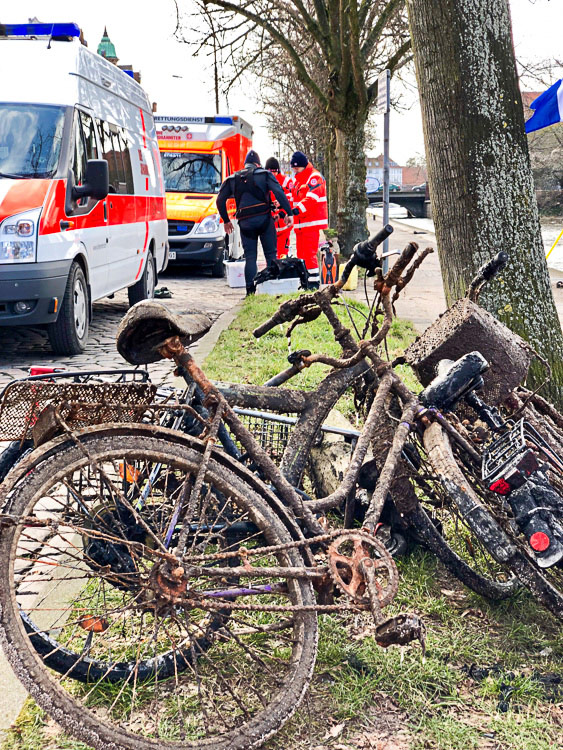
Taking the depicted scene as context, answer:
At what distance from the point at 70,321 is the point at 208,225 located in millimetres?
8857

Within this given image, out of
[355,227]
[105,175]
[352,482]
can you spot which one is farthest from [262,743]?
[355,227]

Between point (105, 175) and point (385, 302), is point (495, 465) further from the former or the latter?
point (105, 175)

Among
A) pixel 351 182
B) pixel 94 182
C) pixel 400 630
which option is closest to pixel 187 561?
pixel 400 630

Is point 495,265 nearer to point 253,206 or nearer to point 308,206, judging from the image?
point 253,206

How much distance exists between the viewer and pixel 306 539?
2.80m

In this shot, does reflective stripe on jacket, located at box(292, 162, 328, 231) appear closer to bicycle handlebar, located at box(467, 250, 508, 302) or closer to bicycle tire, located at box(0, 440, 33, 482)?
bicycle handlebar, located at box(467, 250, 508, 302)

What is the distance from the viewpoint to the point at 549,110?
1218 centimetres

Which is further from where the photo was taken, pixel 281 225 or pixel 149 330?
pixel 281 225

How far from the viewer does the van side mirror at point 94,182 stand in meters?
8.67

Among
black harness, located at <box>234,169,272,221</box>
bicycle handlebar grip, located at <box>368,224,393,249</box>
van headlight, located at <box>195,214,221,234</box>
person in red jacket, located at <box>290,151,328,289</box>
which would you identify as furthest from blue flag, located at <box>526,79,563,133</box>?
bicycle handlebar grip, located at <box>368,224,393,249</box>

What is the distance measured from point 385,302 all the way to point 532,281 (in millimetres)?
2227

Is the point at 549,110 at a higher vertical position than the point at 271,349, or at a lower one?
higher

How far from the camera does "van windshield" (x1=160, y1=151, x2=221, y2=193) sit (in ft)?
62.3

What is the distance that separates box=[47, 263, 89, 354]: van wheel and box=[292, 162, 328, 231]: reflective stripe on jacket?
558cm
